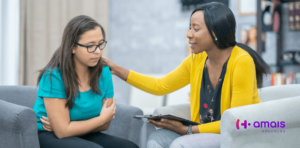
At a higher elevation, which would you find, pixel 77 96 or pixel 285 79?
pixel 77 96

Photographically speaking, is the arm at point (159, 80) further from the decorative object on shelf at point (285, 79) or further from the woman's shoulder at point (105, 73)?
the decorative object on shelf at point (285, 79)

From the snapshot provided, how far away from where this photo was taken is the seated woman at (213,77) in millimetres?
1175

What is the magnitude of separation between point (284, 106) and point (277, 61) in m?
1.78

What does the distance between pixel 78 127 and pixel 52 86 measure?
8.5 inches

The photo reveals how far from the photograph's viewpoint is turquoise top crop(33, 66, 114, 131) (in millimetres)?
1102

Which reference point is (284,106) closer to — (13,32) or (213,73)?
(213,73)

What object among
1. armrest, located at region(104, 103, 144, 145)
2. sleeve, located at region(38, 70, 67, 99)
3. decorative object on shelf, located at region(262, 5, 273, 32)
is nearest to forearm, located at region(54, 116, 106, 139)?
sleeve, located at region(38, 70, 67, 99)

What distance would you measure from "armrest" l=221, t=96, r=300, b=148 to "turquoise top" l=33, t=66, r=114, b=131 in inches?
23.6

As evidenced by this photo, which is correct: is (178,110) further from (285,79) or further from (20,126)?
(285,79)

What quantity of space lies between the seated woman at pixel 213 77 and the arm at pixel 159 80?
0.23ft

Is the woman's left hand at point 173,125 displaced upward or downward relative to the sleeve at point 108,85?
downward

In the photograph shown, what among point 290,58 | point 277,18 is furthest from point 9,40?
point 290,58

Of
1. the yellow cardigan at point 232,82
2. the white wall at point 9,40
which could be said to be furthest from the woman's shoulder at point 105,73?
the white wall at point 9,40

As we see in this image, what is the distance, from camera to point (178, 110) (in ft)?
5.02
